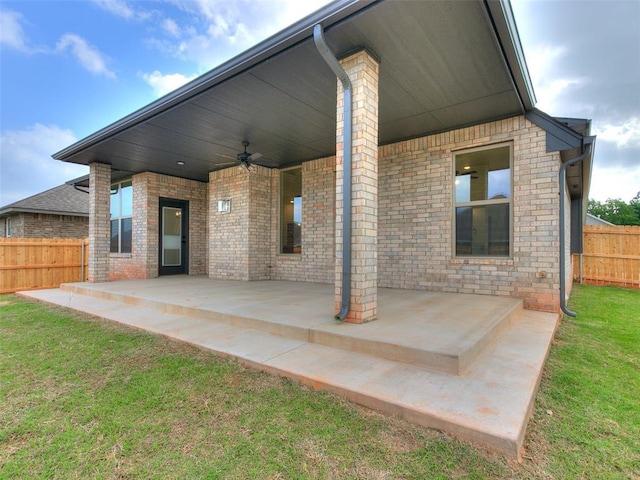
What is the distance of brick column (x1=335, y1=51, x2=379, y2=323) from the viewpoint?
11.0 ft

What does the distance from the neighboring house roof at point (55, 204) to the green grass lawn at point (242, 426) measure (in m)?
11.2

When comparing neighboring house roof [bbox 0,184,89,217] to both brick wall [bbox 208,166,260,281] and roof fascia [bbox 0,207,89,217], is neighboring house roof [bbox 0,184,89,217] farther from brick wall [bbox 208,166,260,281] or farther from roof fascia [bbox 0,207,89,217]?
brick wall [bbox 208,166,260,281]

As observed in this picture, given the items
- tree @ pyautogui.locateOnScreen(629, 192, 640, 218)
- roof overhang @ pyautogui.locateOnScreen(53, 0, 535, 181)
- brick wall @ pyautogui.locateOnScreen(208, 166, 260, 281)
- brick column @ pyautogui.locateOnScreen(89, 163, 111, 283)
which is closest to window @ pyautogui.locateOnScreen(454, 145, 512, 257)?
roof overhang @ pyautogui.locateOnScreen(53, 0, 535, 181)

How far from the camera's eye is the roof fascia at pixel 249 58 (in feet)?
9.34

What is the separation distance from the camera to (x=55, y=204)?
40.6ft

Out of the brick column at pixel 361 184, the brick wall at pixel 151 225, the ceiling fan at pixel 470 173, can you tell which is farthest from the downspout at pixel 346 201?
the brick wall at pixel 151 225

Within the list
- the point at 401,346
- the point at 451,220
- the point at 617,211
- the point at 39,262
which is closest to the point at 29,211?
the point at 39,262

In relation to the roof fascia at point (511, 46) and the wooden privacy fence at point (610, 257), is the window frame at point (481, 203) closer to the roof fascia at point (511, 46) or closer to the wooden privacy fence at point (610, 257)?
the roof fascia at point (511, 46)

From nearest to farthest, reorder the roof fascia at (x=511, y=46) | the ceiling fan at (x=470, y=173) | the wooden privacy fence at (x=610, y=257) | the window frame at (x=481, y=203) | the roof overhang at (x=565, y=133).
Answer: the roof fascia at (x=511, y=46), the roof overhang at (x=565, y=133), the window frame at (x=481, y=203), the ceiling fan at (x=470, y=173), the wooden privacy fence at (x=610, y=257)

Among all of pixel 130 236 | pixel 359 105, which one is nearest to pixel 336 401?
pixel 359 105

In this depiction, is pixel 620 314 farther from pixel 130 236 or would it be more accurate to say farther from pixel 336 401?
pixel 130 236

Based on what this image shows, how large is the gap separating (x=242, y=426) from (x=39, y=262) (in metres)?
9.19

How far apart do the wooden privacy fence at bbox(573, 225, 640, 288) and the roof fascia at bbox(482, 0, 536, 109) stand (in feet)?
23.9

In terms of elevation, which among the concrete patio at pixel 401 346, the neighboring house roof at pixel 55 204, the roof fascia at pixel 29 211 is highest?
the neighboring house roof at pixel 55 204
